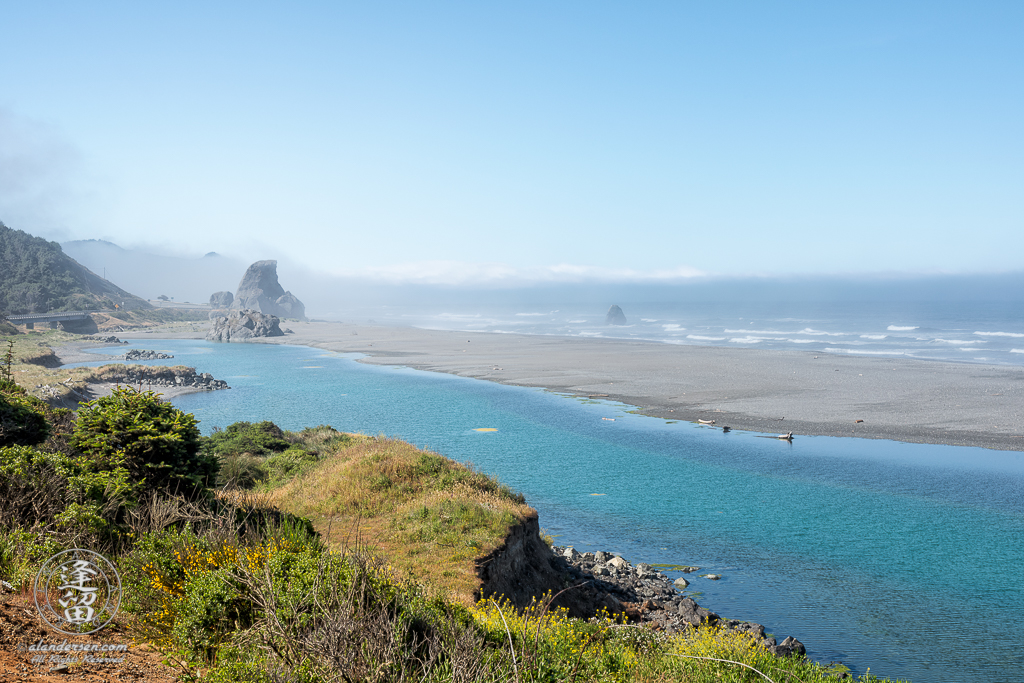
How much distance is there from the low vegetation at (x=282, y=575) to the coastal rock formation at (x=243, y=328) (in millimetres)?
129694

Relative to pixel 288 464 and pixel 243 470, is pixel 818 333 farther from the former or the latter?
pixel 243 470

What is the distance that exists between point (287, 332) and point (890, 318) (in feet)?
536

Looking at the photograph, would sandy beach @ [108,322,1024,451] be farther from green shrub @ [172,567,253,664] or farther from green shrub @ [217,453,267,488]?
green shrub @ [172,567,253,664]

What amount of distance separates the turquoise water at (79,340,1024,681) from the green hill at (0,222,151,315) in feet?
418

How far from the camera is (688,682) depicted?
9.99m

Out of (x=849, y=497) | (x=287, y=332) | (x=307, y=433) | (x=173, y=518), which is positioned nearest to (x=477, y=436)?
(x=307, y=433)

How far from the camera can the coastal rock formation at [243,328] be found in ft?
461

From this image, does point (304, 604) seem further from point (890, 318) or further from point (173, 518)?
point (890, 318)

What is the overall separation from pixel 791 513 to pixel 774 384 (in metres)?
37.5

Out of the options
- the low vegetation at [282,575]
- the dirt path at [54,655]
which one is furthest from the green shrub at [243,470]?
the dirt path at [54,655]

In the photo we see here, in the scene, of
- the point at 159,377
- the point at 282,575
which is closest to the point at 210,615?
the point at 282,575

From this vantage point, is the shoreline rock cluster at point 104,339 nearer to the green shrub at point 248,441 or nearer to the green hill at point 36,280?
the green hill at point 36,280

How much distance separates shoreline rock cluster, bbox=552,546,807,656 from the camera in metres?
17.6

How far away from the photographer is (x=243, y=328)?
465 feet
